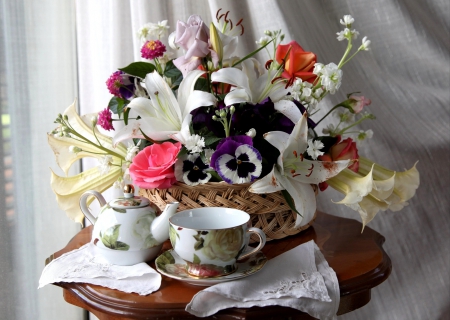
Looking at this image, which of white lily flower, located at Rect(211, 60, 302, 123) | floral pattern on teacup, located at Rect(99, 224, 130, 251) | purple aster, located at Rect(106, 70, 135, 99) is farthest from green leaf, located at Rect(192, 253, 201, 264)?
purple aster, located at Rect(106, 70, 135, 99)

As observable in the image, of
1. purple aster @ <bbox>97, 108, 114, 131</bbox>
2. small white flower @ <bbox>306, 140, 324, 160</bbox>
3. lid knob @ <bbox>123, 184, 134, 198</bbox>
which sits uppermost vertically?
purple aster @ <bbox>97, 108, 114, 131</bbox>

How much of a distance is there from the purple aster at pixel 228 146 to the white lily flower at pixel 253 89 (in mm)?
60

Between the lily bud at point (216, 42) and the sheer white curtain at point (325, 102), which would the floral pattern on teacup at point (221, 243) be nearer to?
the lily bud at point (216, 42)

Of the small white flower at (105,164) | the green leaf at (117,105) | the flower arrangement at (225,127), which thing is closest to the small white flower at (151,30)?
the flower arrangement at (225,127)

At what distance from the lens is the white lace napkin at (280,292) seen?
2.04 feet

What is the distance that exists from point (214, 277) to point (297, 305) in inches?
4.5

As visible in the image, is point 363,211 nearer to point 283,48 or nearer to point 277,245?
point 277,245

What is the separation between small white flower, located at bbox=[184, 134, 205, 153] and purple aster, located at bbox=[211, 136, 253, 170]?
26 mm

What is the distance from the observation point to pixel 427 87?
1.42 m

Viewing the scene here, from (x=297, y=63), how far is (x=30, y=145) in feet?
1.90

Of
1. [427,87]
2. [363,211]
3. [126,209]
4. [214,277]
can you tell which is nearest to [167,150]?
[126,209]

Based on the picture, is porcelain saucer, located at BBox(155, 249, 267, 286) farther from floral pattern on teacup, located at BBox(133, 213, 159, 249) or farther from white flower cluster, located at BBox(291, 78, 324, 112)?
white flower cluster, located at BBox(291, 78, 324, 112)

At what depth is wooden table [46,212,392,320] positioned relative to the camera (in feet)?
2.06

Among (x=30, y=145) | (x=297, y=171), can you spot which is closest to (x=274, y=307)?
(x=297, y=171)
